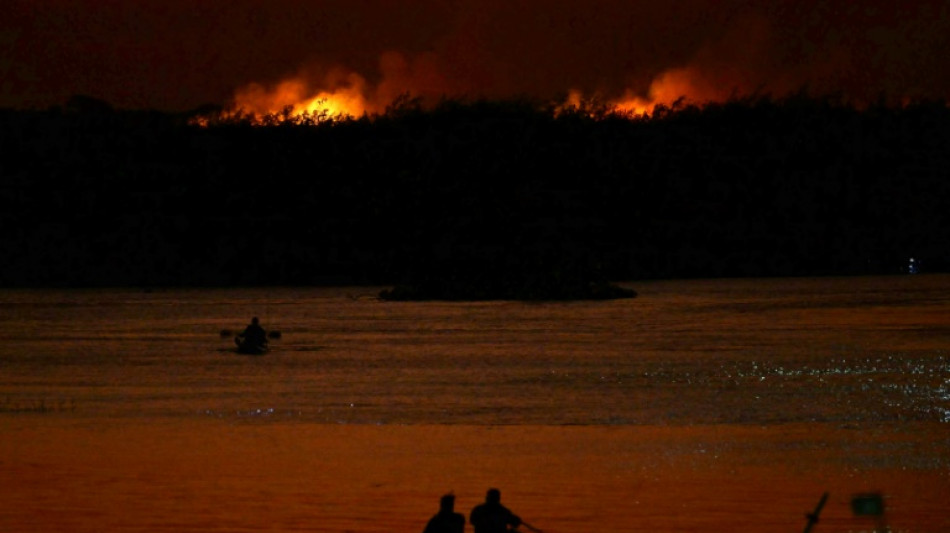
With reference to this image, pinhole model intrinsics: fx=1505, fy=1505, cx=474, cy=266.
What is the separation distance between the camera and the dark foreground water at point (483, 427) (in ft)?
66.6

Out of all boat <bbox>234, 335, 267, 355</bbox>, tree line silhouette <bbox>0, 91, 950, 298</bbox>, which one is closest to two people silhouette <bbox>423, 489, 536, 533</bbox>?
boat <bbox>234, 335, 267, 355</bbox>

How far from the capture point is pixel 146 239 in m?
123

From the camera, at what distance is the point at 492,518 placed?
16.3 metres

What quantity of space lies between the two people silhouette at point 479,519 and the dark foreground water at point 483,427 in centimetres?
251

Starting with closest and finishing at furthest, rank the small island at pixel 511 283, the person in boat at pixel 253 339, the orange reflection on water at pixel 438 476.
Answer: the orange reflection on water at pixel 438 476 → the person in boat at pixel 253 339 → the small island at pixel 511 283

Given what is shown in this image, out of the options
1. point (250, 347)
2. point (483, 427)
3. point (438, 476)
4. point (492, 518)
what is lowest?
point (438, 476)

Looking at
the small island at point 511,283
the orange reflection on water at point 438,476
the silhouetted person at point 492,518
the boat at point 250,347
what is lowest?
the orange reflection on water at point 438,476

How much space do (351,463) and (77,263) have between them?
337 ft

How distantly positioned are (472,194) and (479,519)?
112151 mm

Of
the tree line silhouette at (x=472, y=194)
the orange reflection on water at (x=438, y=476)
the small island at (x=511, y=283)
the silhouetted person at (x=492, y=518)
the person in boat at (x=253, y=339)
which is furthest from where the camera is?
the tree line silhouette at (x=472, y=194)

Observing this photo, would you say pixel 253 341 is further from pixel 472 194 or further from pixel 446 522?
pixel 472 194

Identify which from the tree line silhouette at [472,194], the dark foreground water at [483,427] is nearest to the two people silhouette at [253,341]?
the dark foreground water at [483,427]

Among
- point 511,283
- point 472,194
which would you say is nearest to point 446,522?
point 511,283

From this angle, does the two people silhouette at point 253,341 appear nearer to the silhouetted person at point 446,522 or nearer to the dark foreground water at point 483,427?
the dark foreground water at point 483,427
